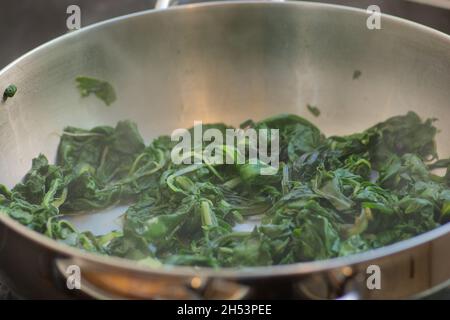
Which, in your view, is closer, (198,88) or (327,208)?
(327,208)

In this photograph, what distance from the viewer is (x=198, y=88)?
2.12 meters

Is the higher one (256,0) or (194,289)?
(256,0)

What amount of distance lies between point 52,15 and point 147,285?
5.34 feet

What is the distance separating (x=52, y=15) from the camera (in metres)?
2.33

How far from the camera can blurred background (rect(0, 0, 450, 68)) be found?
2.11 m

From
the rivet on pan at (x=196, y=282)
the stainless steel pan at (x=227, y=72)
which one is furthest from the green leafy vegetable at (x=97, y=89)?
the rivet on pan at (x=196, y=282)

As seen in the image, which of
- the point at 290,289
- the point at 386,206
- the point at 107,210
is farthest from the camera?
the point at 107,210

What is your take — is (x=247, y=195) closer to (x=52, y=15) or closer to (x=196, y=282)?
(x=196, y=282)

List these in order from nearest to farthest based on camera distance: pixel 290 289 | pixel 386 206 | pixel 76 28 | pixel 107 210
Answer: pixel 290 289 < pixel 386 206 < pixel 107 210 < pixel 76 28

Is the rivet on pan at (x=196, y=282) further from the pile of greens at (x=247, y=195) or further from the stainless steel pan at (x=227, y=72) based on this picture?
the stainless steel pan at (x=227, y=72)

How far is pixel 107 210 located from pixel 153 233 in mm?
293

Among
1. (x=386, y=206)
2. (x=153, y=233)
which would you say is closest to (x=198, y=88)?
(x=153, y=233)

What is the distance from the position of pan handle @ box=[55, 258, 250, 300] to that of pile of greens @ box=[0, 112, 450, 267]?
0.28 m

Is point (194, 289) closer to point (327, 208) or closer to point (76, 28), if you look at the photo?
point (327, 208)
